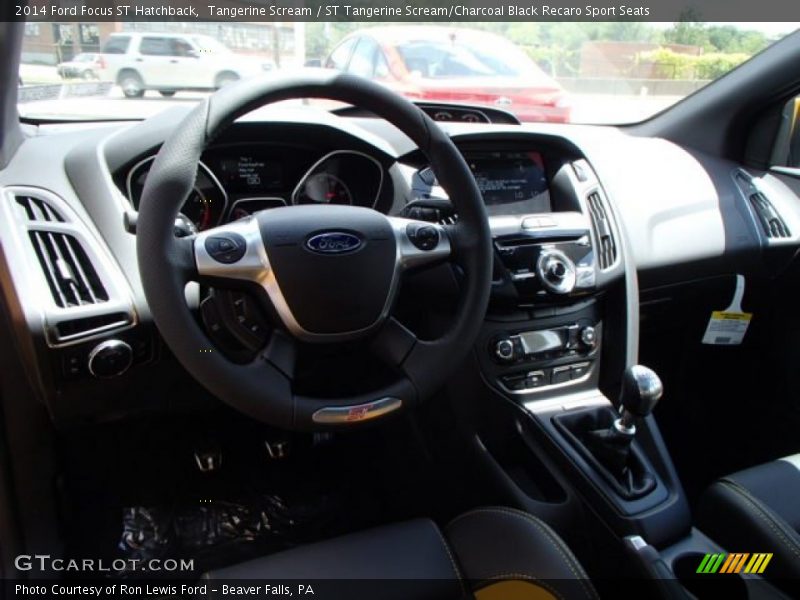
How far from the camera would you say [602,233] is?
1745 millimetres

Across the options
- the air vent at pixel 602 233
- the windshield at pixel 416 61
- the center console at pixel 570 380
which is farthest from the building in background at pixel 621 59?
the air vent at pixel 602 233

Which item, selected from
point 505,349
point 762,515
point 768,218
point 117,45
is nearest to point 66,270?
point 117,45

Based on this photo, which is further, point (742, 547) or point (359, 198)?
point (359, 198)

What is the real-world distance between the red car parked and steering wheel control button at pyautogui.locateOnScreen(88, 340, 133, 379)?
1173 mm

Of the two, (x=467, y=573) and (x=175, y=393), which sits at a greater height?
(x=175, y=393)

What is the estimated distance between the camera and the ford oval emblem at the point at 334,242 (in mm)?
1167

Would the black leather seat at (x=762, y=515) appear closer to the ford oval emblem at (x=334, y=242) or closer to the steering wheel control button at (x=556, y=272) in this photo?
the steering wheel control button at (x=556, y=272)

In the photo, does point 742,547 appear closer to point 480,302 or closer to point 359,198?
point 480,302

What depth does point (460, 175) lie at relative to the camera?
1258 millimetres

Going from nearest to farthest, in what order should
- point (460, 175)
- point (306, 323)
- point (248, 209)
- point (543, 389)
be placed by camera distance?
1. point (306, 323)
2. point (460, 175)
3. point (248, 209)
4. point (543, 389)

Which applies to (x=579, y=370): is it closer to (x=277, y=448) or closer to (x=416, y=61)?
(x=277, y=448)

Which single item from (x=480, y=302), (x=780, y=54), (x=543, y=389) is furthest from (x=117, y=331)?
(x=780, y=54)

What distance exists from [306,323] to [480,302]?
33cm

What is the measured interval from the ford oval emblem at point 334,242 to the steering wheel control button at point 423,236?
0.12m
